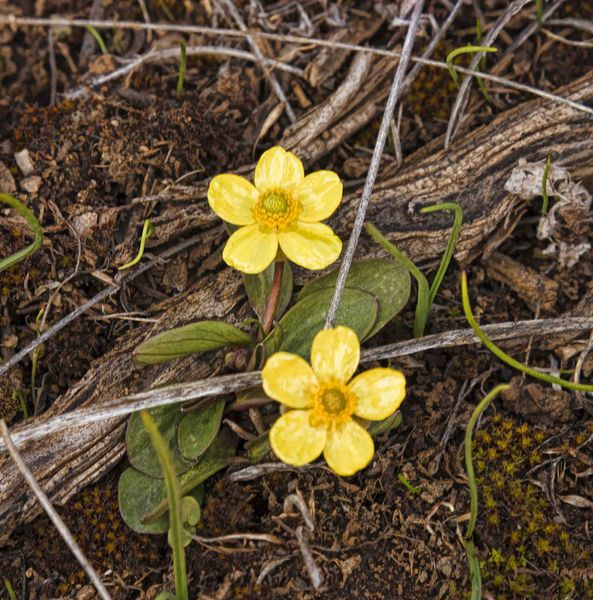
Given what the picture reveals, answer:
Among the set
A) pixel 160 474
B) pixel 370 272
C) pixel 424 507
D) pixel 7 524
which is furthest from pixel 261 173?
pixel 7 524

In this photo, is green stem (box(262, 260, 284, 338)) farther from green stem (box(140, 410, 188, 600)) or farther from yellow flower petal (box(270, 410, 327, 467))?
green stem (box(140, 410, 188, 600))

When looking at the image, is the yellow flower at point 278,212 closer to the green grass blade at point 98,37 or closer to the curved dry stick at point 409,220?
the curved dry stick at point 409,220

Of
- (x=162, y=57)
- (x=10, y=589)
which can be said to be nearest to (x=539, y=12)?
(x=162, y=57)

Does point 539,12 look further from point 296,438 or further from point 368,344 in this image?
point 296,438

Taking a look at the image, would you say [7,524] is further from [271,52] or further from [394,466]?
[271,52]

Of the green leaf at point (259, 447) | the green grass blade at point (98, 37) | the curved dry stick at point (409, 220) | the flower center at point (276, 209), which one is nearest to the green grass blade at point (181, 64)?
the green grass blade at point (98, 37)
